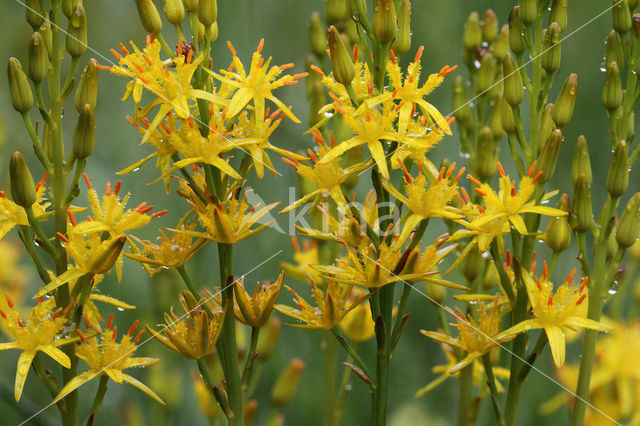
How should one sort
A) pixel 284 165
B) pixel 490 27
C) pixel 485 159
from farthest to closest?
pixel 284 165 → pixel 490 27 → pixel 485 159

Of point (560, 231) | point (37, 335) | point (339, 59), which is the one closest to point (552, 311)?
point (560, 231)

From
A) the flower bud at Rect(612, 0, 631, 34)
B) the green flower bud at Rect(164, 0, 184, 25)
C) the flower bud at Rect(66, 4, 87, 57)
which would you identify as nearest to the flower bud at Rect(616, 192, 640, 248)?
the flower bud at Rect(612, 0, 631, 34)

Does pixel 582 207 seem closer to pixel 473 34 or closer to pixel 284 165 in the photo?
pixel 473 34

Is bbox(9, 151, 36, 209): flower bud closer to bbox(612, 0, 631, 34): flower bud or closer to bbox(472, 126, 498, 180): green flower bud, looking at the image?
bbox(472, 126, 498, 180): green flower bud

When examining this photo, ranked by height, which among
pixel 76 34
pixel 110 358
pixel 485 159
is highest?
pixel 76 34

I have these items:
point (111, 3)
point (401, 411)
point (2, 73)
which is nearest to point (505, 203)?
point (401, 411)

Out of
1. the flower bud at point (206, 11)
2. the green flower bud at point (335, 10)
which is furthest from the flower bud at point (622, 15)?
the flower bud at point (206, 11)

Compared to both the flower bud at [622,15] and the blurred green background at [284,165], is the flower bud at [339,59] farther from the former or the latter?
the blurred green background at [284,165]
